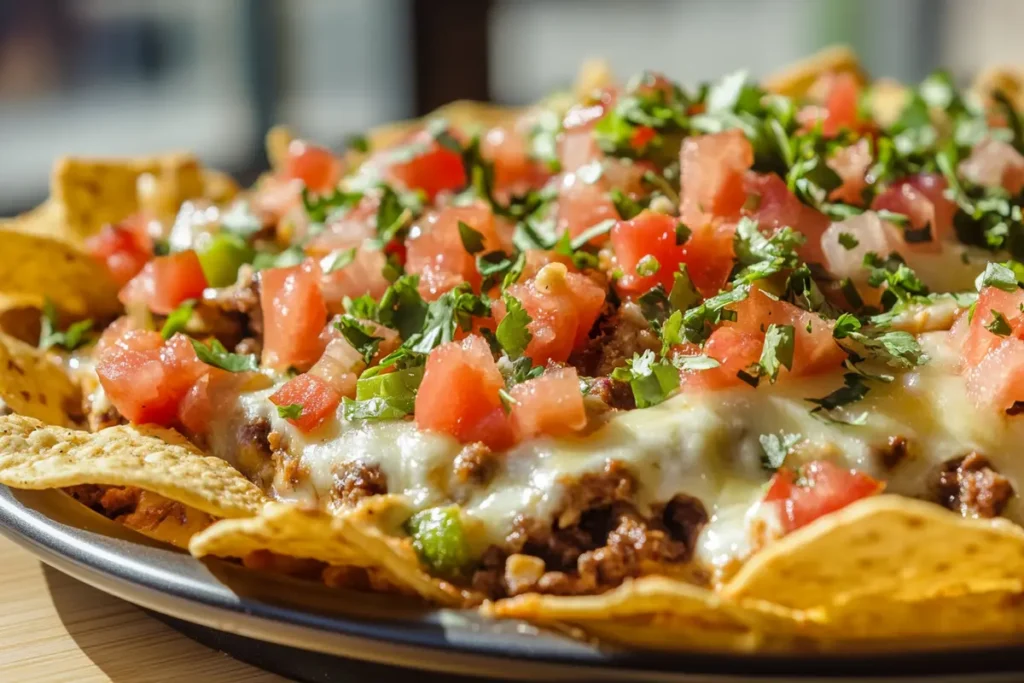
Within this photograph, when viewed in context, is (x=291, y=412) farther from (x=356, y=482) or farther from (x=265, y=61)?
(x=265, y=61)

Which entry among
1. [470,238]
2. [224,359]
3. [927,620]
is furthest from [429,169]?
[927,620]

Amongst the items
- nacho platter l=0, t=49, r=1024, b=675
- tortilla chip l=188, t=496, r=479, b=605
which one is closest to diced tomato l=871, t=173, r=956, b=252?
nacho platter l=0, t=49, r=1024, b=675

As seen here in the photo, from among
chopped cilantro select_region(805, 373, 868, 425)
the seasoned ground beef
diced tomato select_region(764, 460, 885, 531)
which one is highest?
chopped cilantro select_region(805, 373, 868, 425)

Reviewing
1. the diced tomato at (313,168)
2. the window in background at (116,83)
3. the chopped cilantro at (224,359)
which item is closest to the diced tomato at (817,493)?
the chopped cilantro at (224,359)

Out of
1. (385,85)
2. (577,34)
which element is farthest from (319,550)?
(577,34)

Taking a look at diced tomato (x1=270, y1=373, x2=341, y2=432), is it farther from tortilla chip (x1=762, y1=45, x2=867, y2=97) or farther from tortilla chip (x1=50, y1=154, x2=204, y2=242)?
tortilla chip (x1=762, y1=45, x2=867, y2=97)

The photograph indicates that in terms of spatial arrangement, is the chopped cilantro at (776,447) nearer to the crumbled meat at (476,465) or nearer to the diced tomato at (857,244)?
the crumbled meat at (476,465)
